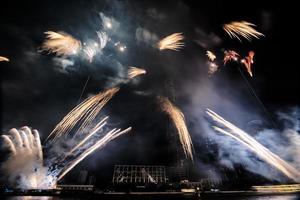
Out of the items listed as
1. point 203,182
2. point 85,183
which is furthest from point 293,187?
point 85,183

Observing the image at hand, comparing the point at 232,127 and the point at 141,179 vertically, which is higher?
the point at 232,127

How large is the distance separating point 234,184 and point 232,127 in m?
114

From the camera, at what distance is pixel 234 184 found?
130 metres

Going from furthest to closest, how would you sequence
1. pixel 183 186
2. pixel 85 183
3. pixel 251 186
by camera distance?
pixel 85 183, pixel 251 186, pixel 183 186

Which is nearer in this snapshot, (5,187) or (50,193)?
(50,193)

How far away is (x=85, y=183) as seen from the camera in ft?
435

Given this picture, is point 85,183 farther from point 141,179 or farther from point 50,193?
point 50,193

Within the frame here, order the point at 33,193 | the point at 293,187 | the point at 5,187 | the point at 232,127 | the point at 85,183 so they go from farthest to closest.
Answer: the point at 85,183 → the point at 293,187 → the point at 5,187 → the point at 33,193 → the point at 232,127

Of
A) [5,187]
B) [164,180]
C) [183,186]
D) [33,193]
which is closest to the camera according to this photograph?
[33,193]

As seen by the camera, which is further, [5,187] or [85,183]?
[85,183]

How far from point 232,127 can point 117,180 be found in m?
122

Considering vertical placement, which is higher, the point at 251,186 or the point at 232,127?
the point at 232,127

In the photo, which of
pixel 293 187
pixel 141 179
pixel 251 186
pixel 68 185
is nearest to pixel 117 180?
pixel 141 179

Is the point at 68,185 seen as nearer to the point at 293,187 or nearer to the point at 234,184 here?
the point at 234,184
